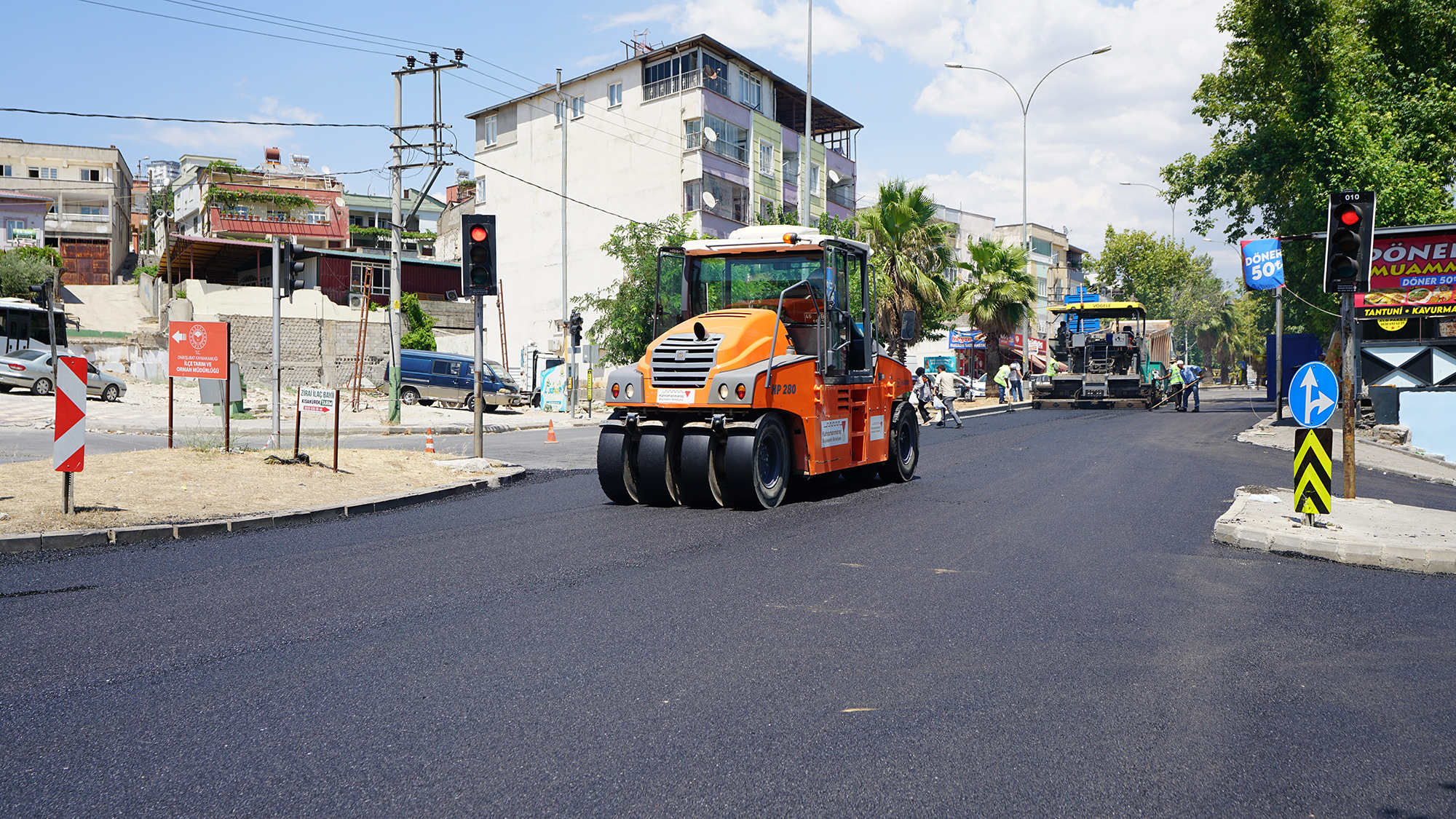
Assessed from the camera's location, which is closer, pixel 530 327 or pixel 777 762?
pixel 777 762

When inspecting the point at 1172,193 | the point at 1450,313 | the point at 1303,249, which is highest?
the point at 1172,193

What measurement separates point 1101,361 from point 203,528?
31916mm

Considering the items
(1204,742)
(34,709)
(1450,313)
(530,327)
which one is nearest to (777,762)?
(1204,742)

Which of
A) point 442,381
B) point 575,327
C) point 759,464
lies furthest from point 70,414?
point 442,381

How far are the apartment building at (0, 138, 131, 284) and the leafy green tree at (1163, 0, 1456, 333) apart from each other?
2504 inches

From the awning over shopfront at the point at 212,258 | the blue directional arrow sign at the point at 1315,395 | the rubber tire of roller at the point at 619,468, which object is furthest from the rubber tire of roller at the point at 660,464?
the awning over shopfront at the point at 212,258

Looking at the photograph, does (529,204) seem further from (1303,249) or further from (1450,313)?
(1450,313)

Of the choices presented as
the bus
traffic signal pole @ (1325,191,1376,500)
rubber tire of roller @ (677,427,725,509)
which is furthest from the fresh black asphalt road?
the bus

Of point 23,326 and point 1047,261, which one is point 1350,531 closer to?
point 23,326

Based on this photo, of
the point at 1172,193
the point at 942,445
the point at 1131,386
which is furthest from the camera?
the point at 1172,193

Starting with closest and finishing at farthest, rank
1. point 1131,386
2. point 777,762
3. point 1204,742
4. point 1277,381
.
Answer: point 777,762 → point 1204,742 → point 1277,381 → point 1131,386

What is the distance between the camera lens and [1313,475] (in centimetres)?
940

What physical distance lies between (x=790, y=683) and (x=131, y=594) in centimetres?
466

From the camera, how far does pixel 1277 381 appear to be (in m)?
31.2
